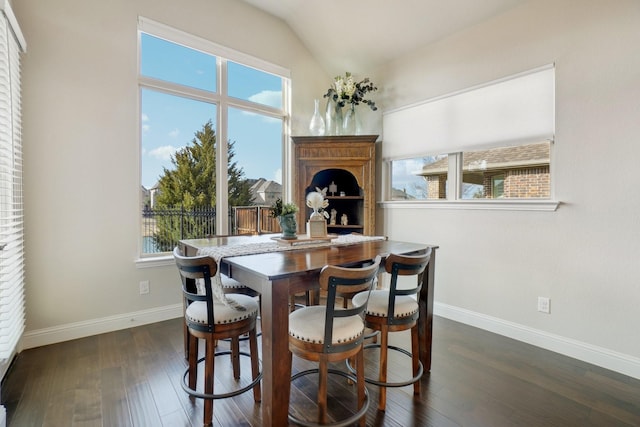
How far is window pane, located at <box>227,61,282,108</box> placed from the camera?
3713mm

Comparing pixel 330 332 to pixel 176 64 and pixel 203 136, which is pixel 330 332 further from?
pixel 176 64

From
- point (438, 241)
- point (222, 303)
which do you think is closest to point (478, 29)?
point (438, 241)

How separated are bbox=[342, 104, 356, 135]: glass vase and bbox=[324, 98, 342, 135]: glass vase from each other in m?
0.07

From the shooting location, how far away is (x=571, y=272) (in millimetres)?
2541

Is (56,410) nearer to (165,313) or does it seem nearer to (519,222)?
(165,313)

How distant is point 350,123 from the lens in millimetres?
4074

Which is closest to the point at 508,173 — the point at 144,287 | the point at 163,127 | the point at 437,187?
the point at 437,187

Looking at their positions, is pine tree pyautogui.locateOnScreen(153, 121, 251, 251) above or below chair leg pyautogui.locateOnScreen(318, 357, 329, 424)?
above

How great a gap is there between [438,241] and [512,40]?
2.00m

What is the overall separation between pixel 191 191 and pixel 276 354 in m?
2.51

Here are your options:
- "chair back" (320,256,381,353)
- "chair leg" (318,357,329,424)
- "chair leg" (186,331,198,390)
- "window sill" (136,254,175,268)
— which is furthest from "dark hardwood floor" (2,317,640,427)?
"window sill" (136,254,175,268)

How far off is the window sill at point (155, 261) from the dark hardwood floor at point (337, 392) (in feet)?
2.36

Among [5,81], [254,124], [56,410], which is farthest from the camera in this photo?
[254,124]

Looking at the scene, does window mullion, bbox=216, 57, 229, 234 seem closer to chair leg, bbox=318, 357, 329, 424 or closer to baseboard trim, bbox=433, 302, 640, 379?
chair leg, bbox=318, 357, 329, 424
